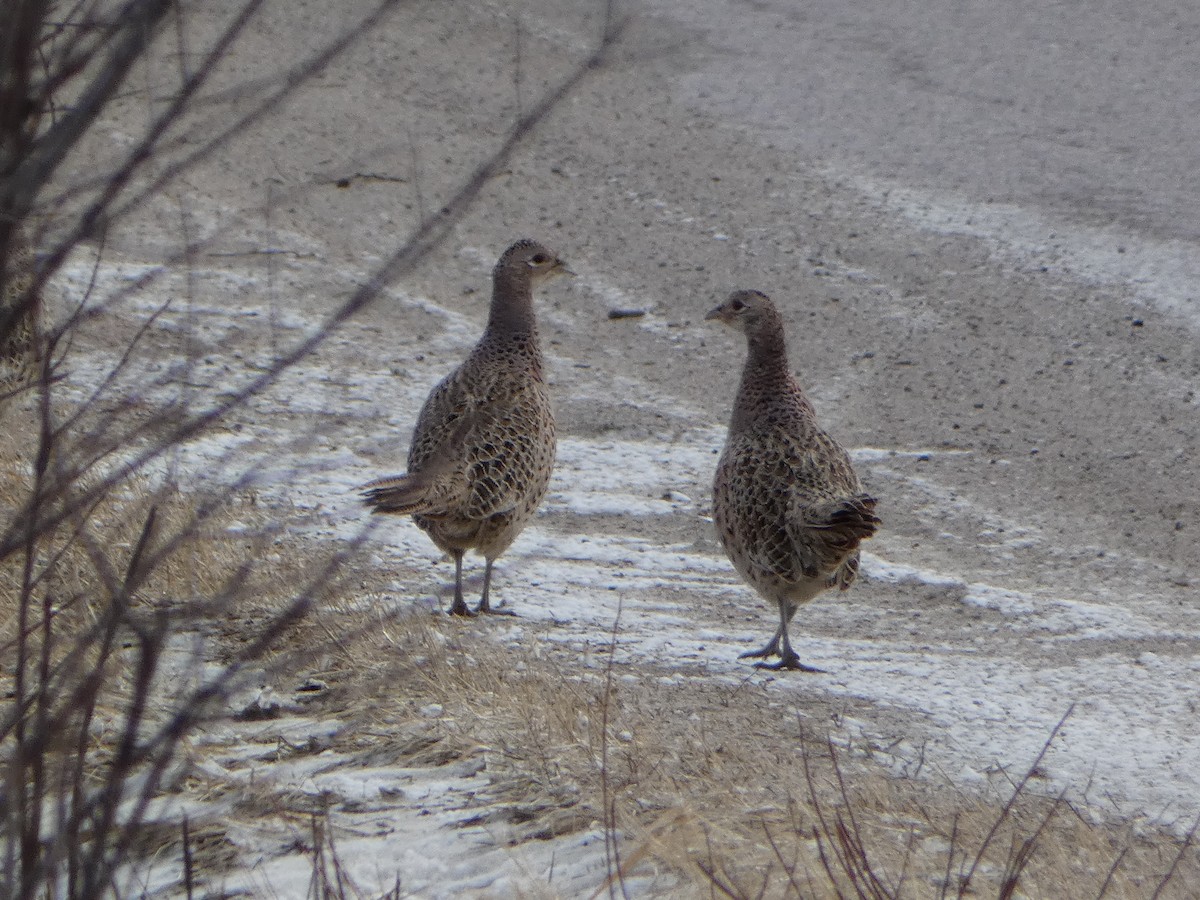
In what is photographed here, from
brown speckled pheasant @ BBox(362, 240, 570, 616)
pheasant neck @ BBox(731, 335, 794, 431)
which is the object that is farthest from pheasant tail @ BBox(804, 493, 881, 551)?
brown speckled pheasant @ BBox(362, 240, 570, 616)

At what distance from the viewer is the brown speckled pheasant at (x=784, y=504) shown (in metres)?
5.39

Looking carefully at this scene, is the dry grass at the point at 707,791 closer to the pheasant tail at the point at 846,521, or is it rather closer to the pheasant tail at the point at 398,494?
the pheasant tail at the point at 398,494

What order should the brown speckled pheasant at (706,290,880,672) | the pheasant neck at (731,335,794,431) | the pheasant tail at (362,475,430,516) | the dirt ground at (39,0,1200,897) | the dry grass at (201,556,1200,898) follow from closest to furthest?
the dry grass at (201,556,1200,898) → the pheasant tail at (362,475,430,516) → the brown speckled pheasant at (706,290,880,672) → the dirt ground at (39,0,1200,897) → the pheasant neck at (731,335,794,431)

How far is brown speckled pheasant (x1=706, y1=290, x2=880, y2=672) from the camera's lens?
17.7ft

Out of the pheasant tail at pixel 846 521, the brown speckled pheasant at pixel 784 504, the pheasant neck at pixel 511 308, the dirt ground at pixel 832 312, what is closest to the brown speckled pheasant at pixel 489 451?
the pheasant neck at pixel 511 308

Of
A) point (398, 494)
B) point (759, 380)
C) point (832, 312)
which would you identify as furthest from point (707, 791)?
point (832, 312)

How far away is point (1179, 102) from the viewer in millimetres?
13164

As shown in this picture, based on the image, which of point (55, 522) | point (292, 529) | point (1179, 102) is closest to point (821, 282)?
point (1179, 102)

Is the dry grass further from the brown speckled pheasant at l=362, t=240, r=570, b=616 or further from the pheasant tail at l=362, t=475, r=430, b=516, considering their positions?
the brown speckled pheasant at l=362, t=240, r=570, b=616

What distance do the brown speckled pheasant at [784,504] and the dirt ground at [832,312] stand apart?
31 centimetres

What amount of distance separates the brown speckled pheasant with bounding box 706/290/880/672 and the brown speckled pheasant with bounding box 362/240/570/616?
0.73 metres

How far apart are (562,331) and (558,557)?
3.30 metres

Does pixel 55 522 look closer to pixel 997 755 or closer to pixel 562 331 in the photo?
pixel 997 755

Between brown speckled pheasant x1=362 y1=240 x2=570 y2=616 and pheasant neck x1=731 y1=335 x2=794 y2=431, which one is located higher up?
pheasant neck x1=731 y1=335 x2=794 y2=431
